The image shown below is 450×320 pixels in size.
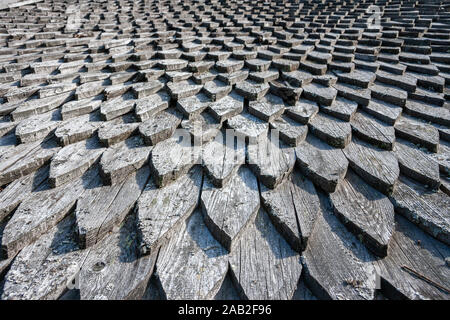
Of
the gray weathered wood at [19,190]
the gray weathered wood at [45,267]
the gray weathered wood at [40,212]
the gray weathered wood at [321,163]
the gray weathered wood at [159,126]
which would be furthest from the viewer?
the gray weathered wood at [159,126]

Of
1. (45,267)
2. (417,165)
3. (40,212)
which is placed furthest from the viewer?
(417,165)

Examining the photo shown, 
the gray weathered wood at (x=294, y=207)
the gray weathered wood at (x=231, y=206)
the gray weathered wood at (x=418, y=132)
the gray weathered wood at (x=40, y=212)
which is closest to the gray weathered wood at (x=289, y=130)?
the gray weathered wood at (x=294, y=207)

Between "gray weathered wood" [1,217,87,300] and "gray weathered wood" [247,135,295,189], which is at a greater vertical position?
"gray weathered wood" [247,135,295,189]

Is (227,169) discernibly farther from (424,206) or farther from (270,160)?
(424,206)

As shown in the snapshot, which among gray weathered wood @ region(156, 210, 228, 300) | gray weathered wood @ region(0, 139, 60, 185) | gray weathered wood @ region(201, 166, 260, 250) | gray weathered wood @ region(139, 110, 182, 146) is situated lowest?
gray weathered wood @ region(156, 210, 228, 300)

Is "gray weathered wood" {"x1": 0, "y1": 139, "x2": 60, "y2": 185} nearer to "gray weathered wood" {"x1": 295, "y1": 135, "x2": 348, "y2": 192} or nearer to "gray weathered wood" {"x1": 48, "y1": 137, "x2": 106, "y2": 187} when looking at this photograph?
"gray weathered wood" {"x1": 48, "y1": 137, "x2": 106, "y2": 187}

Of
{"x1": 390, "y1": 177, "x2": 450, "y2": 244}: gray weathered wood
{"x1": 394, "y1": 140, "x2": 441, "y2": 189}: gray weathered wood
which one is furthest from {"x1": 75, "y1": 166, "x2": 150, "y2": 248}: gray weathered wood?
{"x1": 394, "y1": 140, "x2": 441, "y2": 189}: gray weathered wood

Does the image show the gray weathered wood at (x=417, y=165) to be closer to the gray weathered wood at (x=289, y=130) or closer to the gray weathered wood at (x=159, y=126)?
the gray weathered wood at (x=289, y=130)

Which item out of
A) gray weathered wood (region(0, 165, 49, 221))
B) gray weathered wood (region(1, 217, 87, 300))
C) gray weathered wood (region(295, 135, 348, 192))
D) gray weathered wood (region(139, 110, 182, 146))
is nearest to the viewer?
gray weathered wood (region(1, 217, 87, 300))

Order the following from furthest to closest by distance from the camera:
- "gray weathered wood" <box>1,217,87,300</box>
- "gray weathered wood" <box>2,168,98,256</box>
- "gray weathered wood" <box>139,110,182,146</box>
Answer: "gray weathered wood" <box>139,110,182,146</box>, "gray weathered wood" <box>2,168,98,256</box>, "gray weathered wood" <box>1,217,87,300</box>

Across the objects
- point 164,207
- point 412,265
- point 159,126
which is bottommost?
point 412,265

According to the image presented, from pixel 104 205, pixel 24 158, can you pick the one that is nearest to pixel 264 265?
pixel 104 205

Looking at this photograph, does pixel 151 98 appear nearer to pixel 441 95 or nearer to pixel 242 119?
pixel 242 119
